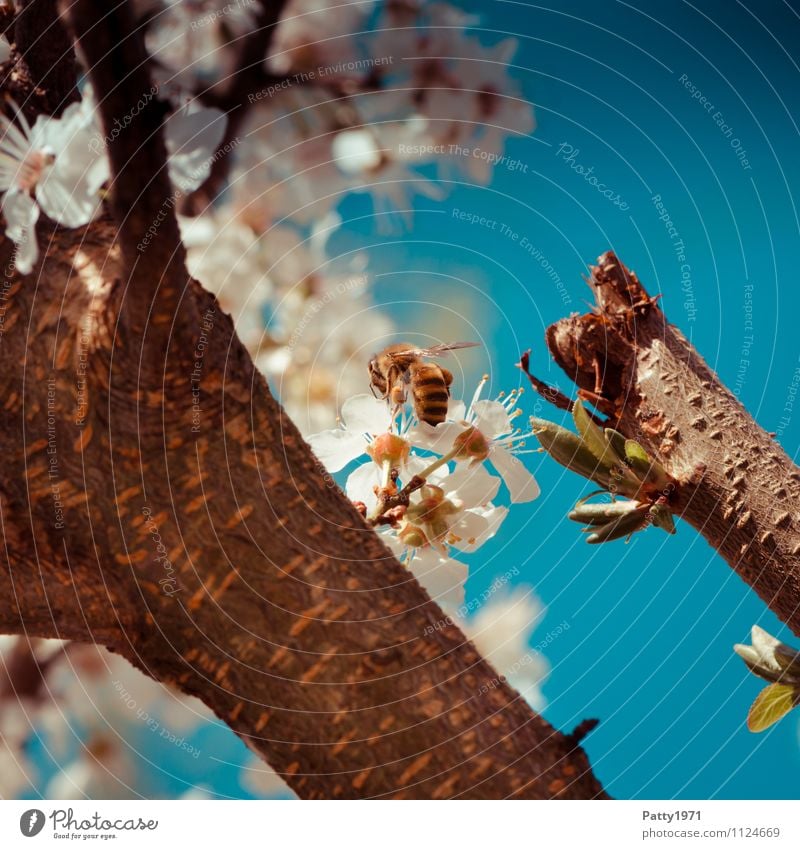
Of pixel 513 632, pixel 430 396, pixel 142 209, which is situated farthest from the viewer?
pixel 513 632

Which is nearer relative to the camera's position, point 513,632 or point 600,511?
point 600,511

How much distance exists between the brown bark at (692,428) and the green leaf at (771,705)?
1.7 inches

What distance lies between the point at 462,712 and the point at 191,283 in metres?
0.31

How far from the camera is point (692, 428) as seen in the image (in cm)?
50

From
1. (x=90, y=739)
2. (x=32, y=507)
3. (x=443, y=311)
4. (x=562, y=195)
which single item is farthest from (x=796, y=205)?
(x=90, y=739)

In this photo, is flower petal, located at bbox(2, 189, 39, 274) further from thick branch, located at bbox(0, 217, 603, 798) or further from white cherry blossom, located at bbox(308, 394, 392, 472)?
white cherry blossom, located at bbox(308, 394, 392, 472)

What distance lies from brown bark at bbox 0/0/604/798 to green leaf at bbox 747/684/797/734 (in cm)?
14

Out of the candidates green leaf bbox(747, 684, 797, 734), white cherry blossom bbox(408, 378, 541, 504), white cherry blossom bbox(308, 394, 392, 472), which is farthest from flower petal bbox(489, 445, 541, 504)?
Answer: green leaf bbox(747, 684, 797, 734)

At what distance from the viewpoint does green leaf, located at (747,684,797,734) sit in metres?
0.50

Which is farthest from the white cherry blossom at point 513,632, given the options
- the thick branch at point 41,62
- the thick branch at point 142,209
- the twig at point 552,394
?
the thick branch at point 41,62

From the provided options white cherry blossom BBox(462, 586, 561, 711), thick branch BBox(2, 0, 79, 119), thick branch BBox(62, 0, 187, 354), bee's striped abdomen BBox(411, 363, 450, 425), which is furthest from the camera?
white cherry blossom BBox(462, 586, 561, 711)

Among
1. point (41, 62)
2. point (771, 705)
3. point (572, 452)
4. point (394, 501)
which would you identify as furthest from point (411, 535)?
point (41, 62)

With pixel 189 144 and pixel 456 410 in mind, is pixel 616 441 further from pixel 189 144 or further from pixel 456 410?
pixel 189 144

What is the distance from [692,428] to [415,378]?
24 centimetres
